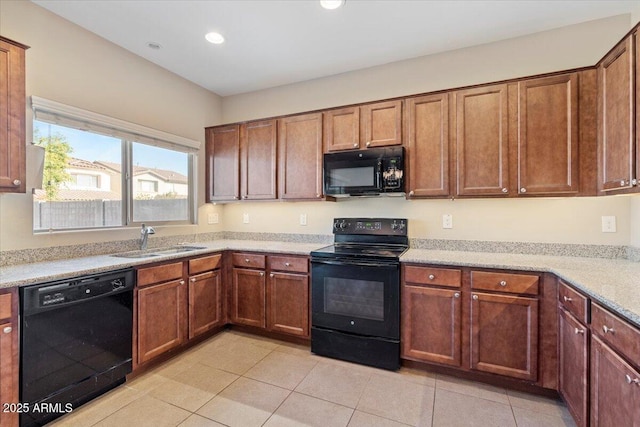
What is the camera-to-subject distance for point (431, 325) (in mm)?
2311

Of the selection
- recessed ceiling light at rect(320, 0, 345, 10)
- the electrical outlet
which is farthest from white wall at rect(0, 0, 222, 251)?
the electrical outlet

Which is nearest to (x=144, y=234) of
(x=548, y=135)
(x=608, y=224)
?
(x=548, y=135)

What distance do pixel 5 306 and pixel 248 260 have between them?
171cm

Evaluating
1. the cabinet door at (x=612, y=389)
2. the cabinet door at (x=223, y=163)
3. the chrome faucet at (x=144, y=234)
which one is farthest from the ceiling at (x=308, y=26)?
the cabinet door at (x=612, y=389)

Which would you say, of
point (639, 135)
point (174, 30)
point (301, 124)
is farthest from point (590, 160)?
point (174, 30)

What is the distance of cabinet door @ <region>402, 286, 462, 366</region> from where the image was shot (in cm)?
223

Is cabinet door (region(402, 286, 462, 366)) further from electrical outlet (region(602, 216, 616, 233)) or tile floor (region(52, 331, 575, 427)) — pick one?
electrical outlet (region(602, 216, 616, 233))

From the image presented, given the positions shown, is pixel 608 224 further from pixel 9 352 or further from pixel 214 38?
pixel 9 352

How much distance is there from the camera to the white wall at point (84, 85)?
2088 millimetres

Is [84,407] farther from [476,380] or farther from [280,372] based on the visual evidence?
[476,380]

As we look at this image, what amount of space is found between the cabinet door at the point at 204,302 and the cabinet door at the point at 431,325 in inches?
71.9

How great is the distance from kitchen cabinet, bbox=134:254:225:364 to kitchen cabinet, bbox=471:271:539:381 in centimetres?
232

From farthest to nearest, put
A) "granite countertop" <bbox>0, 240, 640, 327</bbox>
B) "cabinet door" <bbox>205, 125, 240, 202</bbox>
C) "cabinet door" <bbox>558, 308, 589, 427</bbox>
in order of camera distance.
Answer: "cabinet door" <bbox>205, 125, 240, 202</bbox>, "cabinet door" <bbox>558, 308, 589, 427</bbox>, "granite countertop" <bbox>0, 240, 640, 327</bbox>

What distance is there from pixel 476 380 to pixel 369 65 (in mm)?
2969
